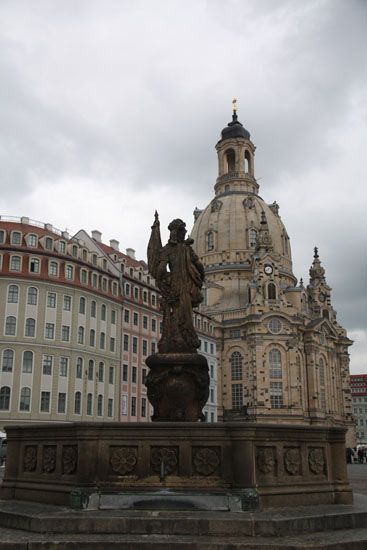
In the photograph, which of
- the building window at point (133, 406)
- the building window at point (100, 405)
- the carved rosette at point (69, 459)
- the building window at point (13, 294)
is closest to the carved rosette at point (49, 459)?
the carved rosette at point (69, 459)

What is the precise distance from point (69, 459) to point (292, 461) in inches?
181

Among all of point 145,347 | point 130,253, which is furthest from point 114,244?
point 145,347

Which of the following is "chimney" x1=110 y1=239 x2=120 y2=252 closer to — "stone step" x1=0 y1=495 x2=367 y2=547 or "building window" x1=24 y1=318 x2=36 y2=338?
"building window" x1=24 y1=318 x2=36 y2=338

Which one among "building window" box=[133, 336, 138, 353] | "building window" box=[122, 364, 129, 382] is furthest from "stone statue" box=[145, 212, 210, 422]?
"building window" box=[133, 336, 138, 353]

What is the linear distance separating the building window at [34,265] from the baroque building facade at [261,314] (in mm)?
51450

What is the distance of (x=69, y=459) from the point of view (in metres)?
12.2

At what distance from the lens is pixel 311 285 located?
4788 inches

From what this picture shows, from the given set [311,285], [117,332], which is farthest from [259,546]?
[311,285]

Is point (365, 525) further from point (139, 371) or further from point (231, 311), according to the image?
point (231, 311)

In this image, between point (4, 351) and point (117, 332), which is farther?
→ point (117, 332)

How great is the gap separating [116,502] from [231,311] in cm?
A: 9304

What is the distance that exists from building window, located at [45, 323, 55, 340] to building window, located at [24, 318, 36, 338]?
1160 mm

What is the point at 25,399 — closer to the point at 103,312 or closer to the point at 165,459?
the point at 103,312

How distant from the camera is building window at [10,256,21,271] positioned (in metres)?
51.6
